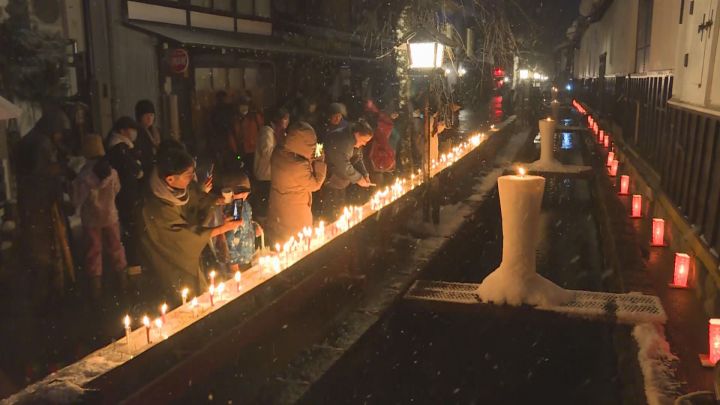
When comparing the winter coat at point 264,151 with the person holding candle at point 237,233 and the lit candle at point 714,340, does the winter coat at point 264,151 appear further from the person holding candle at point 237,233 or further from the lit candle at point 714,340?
the lit candle at point 714,340

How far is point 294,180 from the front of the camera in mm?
6594

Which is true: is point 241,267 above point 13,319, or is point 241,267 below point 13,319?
above

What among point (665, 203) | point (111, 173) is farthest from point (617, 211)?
point (111, 173)

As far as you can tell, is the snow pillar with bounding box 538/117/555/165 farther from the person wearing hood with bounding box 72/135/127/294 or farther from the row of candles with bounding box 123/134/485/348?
the person wearing hood with bounding box 72/135/127/294

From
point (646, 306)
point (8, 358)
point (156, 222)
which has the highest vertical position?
point (156, 222)

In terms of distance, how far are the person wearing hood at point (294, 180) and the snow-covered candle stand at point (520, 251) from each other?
188 centimetres

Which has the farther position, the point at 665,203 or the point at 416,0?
the point at 416,0

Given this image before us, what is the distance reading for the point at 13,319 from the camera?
A: 20.9 ft

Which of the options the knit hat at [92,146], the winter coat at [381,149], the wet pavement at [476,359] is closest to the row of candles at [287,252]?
the wet pavement at [476,359]

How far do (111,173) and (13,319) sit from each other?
5.60ft

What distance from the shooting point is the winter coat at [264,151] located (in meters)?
8.80

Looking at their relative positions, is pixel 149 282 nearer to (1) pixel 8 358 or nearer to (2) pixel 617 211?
(1) pixel 8 358

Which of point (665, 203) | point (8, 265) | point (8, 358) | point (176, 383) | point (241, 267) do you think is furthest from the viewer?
point (665, 203)

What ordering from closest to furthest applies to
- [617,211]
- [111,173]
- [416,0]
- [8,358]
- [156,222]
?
[156,222]
[8,358]
[111,173]
[617,211]
[416,0]
